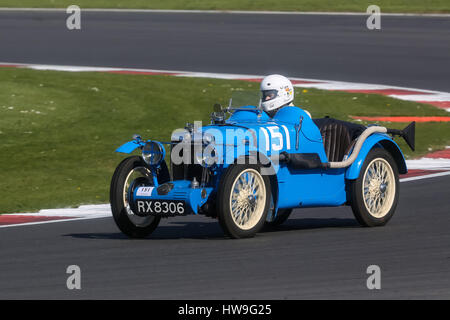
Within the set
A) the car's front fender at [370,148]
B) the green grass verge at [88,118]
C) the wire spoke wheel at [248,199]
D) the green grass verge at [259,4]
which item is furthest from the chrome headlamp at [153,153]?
the green grass verge at [259,4]

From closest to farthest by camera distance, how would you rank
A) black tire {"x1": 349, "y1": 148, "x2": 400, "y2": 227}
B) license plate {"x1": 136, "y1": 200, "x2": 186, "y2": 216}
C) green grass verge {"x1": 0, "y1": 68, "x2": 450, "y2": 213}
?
license plate {"x1": 136, "y1": 200, "x2": 186, "y2": 216}, black tire {"x1": 349, "y1": 148, "x2": 400, "y2": 227}, green grass verge {"x1": 0, "y1": 68, "x2": 450, "y2": 213}

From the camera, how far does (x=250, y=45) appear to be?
1192 inches

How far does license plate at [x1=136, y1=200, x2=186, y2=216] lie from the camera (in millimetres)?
9672

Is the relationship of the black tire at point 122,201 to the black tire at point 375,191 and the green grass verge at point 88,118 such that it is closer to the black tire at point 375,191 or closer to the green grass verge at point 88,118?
the black tire at point 375,191

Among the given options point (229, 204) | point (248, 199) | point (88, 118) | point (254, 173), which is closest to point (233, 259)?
point (229, 204)

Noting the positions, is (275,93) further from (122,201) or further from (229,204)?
(122,201)

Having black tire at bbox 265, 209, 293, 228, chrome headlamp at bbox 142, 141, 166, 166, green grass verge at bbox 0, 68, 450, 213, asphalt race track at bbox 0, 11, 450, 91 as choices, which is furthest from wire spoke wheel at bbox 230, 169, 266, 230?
asphalt race track at bbox 0, 11, 450, 91

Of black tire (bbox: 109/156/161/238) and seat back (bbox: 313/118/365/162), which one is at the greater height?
seat back (bbox: 313/118/365/162)

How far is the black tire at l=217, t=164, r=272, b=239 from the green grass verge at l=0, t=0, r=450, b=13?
2864cm

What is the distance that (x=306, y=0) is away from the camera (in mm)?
42531

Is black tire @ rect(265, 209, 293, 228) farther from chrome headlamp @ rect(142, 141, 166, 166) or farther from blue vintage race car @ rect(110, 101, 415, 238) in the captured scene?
chrome headlamp @ rect(142, 141, 166, 166)

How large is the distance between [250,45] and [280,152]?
66.6 ft

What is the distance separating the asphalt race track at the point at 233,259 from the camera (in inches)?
305
